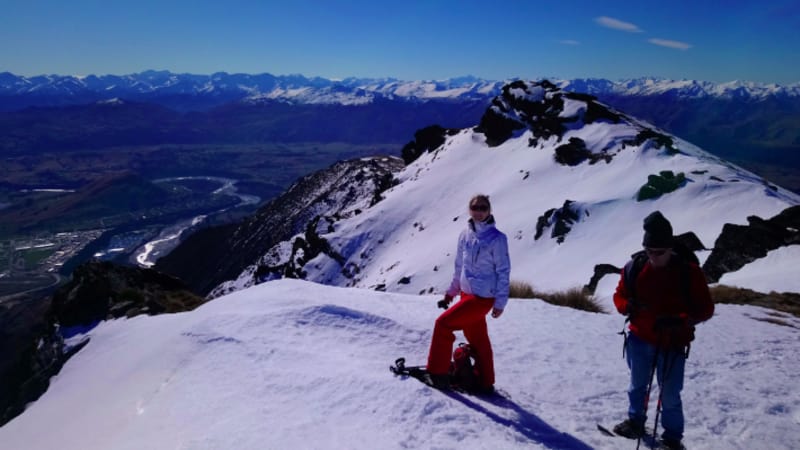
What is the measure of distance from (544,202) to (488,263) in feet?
114

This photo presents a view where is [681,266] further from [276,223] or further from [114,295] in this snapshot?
[276,223]

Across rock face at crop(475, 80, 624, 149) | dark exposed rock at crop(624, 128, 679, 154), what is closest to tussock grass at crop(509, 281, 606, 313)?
dark exposed rock at crop(624, 128, 679, 154)

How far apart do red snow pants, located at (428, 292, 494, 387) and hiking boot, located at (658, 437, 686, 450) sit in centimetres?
222

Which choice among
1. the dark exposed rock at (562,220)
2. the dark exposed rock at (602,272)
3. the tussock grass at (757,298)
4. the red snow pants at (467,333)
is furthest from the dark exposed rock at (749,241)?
the red snow pants at (467,333)

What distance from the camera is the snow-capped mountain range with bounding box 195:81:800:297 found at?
24.2 metres

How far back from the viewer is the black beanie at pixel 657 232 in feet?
17.1

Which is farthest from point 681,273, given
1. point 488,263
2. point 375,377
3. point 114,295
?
point 114,295

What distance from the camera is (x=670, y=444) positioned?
5820 mm

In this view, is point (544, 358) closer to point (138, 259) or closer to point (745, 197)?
point (745, 197)

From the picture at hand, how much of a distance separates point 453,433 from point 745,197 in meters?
24.7

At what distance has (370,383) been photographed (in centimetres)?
655

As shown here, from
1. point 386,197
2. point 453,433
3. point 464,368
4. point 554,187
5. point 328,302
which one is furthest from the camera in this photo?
point 386,197

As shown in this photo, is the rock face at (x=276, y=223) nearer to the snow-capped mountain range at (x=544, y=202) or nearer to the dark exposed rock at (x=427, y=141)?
the dark exposed rock at (x=427, y=141)

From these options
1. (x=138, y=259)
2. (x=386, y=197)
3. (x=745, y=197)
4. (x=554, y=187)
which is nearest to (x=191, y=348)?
(x=745, y=197)
